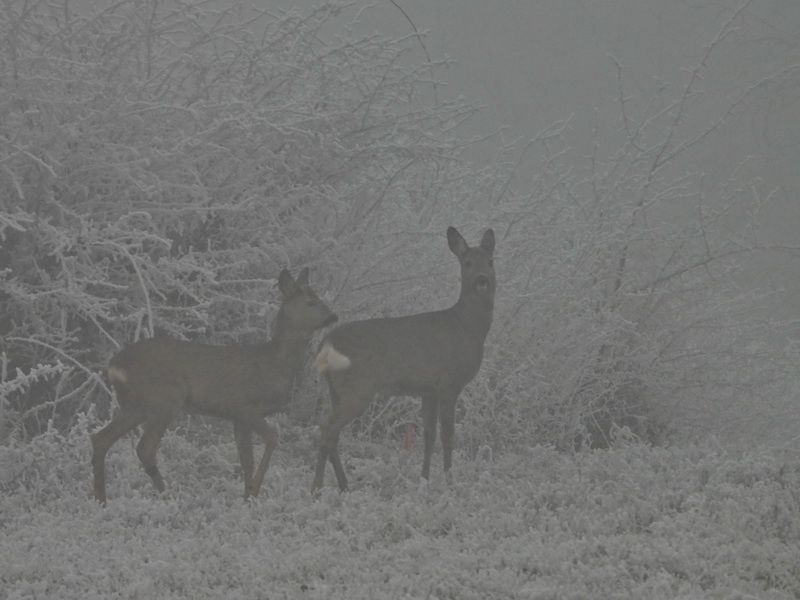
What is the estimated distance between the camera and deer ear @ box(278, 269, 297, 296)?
5.42 m

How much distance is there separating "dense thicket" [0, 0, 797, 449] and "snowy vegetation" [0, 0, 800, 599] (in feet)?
0.10

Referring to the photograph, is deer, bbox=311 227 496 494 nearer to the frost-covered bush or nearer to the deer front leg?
the deer front leg

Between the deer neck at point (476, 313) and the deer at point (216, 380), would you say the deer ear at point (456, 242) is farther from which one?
the deer at point (216, 380)

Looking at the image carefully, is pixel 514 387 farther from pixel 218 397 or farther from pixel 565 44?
pixel 565 44

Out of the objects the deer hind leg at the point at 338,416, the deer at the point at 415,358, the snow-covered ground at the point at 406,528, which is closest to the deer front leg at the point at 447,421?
the deer at the point at 415,358

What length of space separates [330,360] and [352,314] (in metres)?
2.41

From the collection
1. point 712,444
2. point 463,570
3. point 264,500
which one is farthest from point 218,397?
point 712,444

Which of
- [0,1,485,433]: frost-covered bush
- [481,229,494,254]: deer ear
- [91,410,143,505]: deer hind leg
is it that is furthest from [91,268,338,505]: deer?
[481,229,494,254]: deer ear

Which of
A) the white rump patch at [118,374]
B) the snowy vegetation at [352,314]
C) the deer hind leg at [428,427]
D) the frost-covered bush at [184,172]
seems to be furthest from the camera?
the frost-covered bush at [184,172]

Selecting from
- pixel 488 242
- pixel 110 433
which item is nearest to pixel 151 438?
pixel 110 433

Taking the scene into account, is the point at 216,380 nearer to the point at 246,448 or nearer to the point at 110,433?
the point at 246,448

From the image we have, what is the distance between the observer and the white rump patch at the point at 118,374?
A: 5.32 meters

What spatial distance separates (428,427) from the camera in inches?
236

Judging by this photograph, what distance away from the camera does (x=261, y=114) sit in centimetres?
733
